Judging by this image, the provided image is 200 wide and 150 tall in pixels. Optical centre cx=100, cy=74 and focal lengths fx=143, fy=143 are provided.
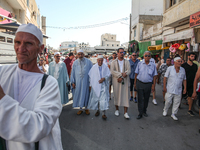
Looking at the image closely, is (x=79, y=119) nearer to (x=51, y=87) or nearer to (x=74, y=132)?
(x=74, y=132)

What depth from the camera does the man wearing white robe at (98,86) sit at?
15.0ft

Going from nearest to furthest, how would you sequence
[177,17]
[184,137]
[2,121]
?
[2,121], [184,137], [177,17]

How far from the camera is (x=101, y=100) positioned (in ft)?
14.8

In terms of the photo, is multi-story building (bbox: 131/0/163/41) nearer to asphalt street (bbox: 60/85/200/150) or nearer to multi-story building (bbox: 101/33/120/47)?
asphalt street (bbox: 60/85/200/150)

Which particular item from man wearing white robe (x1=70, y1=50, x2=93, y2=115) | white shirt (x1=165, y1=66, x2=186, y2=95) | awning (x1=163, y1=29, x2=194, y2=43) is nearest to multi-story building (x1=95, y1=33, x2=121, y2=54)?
awning (x1=163, y1=29, x2=194, y2=43)

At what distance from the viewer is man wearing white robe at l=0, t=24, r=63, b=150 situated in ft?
2.55

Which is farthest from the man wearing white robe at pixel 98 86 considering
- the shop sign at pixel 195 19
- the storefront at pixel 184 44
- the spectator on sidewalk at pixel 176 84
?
the storefront at pixel 184 44

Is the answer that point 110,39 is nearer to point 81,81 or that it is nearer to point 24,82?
point 81,81

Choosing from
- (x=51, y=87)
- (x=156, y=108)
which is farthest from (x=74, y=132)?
(x=156, y=108)

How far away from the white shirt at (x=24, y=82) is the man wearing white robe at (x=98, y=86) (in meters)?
3.50

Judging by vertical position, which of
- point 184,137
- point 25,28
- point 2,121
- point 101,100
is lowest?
point 184,137

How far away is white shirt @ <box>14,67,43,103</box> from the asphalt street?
7.56ft

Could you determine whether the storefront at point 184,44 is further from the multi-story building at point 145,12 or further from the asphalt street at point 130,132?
the multi-story building at point 145,12

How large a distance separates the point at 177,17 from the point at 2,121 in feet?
35.2
